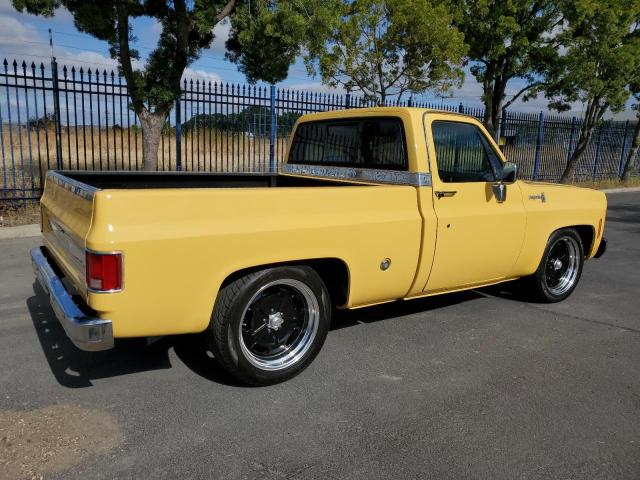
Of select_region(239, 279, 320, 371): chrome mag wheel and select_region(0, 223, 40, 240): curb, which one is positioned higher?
select_region(239, 279, 320, 371): chrome mag wheel

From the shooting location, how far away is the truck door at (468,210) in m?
4.06

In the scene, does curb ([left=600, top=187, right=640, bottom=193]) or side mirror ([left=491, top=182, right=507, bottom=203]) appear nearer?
side mirror ([left=491, top=182, right=507, bottom=203])

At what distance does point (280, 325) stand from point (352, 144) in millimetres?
1844

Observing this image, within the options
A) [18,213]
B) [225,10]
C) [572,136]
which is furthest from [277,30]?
[572,136]

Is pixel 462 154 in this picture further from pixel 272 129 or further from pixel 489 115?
pixel 489 115

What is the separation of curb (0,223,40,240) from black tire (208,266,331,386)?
233 inches

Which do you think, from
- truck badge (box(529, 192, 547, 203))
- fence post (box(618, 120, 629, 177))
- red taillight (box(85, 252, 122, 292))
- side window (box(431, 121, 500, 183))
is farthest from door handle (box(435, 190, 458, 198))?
fence post (box(618, 120, 629, 177))

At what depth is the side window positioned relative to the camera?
13.6ft

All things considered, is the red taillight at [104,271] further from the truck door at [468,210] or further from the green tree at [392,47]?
the green tree at [392,47]

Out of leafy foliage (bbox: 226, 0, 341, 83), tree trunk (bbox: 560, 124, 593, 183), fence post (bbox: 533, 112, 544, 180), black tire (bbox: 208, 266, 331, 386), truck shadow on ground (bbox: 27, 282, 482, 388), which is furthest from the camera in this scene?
tree trunk (bbox: 560, 124, 593, 183)

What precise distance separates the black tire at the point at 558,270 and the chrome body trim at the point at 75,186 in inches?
166

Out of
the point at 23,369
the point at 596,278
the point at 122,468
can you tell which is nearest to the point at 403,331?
the point at 122,468

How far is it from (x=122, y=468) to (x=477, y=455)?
1.81 m

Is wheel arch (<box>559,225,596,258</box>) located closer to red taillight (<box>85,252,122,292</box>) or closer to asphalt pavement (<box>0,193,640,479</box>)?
asphalt pavement (<box>0,193,640,479</box>)
